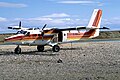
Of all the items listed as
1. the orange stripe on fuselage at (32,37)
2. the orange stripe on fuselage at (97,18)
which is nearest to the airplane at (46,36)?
the orange stripe on fuselage at (32,37)

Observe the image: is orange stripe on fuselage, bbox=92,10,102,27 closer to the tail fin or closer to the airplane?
the tail fin

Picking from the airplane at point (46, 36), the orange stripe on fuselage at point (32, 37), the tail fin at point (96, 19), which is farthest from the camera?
the tail fin at point (96, 19)

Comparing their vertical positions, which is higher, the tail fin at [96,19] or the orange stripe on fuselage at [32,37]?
the tail fin at [96,19]

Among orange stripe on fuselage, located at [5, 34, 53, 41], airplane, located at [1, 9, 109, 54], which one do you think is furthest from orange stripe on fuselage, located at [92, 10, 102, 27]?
orange stripe on fuselage, located at [5, 34, 53, 41]

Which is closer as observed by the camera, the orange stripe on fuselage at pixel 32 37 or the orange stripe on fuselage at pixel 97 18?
the orange stripe on fuselage at pixel 32 37

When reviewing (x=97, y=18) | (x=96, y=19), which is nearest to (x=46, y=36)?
(x=96, y=19)

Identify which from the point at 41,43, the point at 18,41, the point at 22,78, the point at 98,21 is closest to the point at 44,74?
the point at 22,78

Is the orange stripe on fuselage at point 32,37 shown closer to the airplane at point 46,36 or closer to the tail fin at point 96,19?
the airplane at point 46,36

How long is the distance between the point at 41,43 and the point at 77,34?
19.7 ft

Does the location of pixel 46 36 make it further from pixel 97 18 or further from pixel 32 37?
pixel 97 18

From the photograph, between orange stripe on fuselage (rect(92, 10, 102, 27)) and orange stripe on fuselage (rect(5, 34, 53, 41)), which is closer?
orange stripe on fuselage (rect(5, 34, 53, 41))

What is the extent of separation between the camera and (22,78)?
16484 millimetres

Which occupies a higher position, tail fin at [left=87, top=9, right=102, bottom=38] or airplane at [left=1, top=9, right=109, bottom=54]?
tail fin at [left=87, top=9, right=102, bottom=38]

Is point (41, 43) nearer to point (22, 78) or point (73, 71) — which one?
point (73, 71)
